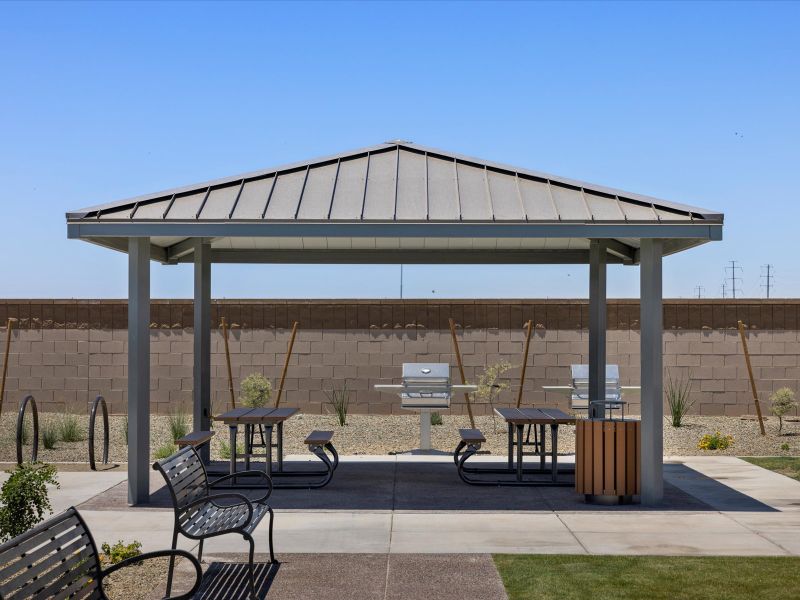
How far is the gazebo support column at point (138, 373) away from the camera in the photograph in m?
10.8

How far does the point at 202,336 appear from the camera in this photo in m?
13.5

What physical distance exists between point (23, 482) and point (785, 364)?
631 inches

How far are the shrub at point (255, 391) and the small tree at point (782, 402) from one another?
895cm

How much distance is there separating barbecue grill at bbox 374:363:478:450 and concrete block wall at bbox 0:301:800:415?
3343mm

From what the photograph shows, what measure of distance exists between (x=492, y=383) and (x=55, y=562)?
14.3m

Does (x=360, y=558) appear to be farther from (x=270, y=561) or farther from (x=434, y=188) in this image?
(x=434, y=188)

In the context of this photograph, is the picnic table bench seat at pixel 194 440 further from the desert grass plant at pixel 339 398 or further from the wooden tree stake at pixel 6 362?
the wooden tree stake at pixel 6 362

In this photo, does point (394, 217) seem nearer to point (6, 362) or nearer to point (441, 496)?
point (441, 496)

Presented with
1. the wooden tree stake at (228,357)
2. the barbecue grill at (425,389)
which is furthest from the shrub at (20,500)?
the wooden tree stake at (228,357)

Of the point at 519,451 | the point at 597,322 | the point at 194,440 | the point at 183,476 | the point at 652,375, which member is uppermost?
the point at 597,322

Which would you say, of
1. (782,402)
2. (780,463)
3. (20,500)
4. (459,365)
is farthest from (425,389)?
(20,500)

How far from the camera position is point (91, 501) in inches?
436

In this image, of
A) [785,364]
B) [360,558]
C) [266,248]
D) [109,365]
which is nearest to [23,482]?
[360,558]

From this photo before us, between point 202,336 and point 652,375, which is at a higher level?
point 202,336
